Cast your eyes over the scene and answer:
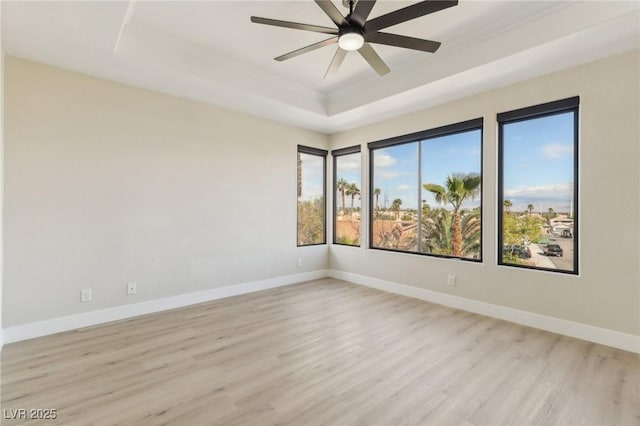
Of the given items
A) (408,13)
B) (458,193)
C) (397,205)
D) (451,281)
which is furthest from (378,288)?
(408,13)

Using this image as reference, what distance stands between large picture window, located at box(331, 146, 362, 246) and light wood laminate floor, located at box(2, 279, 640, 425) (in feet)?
7.07

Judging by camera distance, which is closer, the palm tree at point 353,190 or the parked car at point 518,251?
the parked car at point 518,251

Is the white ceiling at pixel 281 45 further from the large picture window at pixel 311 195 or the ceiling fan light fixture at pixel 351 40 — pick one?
the large picture window at pixel 311 195

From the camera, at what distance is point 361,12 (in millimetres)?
2105

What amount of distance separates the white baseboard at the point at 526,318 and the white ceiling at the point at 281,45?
2593 millimetres

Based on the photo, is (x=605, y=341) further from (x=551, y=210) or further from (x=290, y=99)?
(x=290, y=99)

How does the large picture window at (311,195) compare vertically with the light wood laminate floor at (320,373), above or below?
above

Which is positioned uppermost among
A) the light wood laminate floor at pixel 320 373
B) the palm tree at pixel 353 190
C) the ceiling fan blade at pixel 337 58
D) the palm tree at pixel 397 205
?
the ceiling fan blade at pixel 337 58

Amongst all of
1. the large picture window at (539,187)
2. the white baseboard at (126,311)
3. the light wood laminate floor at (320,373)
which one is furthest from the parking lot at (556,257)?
the white baseboard at (126,311)

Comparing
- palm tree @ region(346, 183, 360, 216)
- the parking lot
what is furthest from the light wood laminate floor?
palm tree @ region(346, 183, 360, 216)

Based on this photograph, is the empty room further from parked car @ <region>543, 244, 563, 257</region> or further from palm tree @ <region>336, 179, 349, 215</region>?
palm tree @ <region>336, 179, 349, 215</region>

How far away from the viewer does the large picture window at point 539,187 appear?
3.14m

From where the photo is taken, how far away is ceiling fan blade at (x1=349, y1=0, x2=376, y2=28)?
6.43 feet

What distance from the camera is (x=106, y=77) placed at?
331 centimetres
